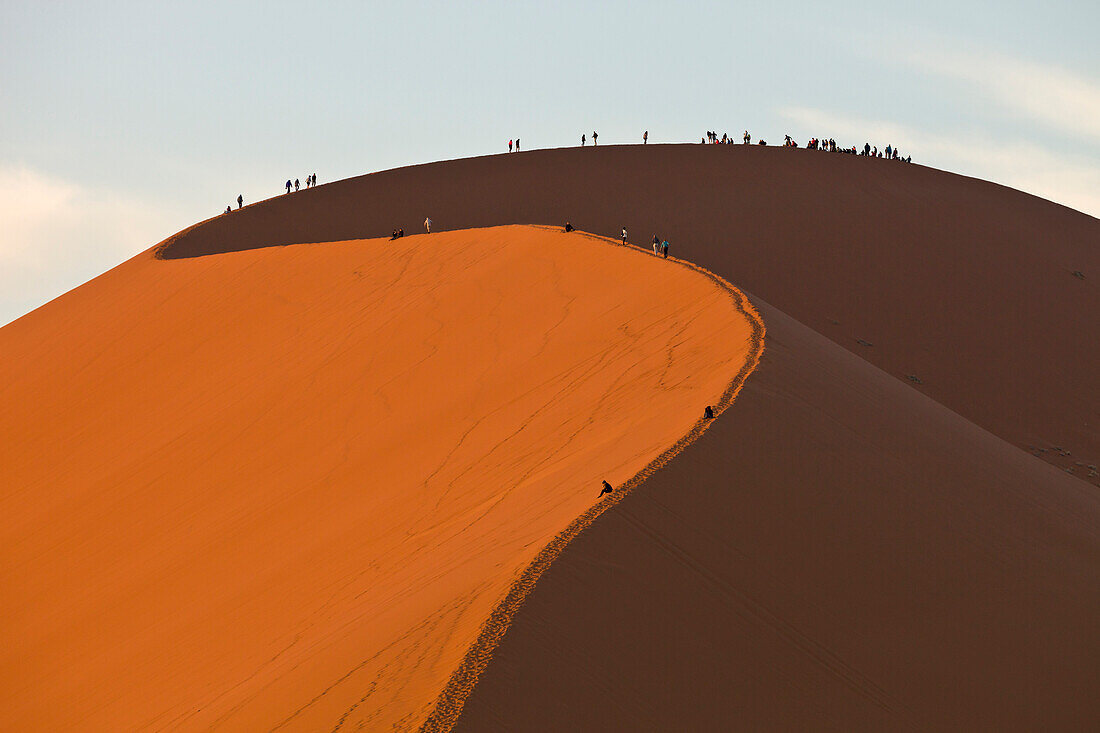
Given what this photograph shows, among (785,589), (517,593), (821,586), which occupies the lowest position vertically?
→ (821,586)

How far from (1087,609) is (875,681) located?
12.6ft

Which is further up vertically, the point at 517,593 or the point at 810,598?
the point at 517,593

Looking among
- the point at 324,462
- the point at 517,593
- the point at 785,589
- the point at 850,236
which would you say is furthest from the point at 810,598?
the point at 850,236

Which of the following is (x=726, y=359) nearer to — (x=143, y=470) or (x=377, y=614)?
(x=377, y=614)

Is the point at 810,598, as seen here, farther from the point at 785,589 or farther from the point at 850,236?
the point at 850,236

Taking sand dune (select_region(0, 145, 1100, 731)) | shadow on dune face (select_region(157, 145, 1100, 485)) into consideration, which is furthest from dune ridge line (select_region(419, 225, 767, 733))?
shadow on dune face (select_region(157, 145, 1100, 485))

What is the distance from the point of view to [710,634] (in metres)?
10.0

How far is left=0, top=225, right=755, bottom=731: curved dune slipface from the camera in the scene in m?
11.4

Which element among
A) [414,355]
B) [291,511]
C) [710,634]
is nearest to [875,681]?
[710,634]

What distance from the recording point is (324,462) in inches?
747

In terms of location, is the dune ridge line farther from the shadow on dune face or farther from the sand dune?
the shadow on dune face

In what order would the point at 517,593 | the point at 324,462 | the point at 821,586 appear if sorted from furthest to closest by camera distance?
the point at 324,462 < the point at 821,586 < the point at 517,593

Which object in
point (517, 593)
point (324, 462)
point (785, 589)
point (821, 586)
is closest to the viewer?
point (517, 593)

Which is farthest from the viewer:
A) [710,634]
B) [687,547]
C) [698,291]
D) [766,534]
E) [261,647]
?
[698,291]
